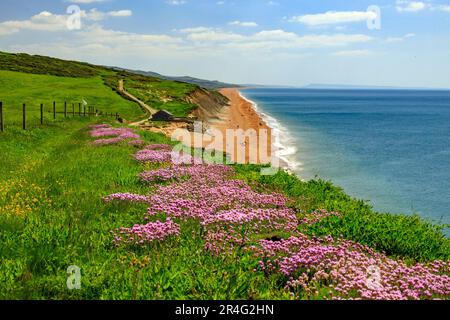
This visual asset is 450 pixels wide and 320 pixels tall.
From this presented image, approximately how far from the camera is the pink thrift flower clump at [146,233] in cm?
923

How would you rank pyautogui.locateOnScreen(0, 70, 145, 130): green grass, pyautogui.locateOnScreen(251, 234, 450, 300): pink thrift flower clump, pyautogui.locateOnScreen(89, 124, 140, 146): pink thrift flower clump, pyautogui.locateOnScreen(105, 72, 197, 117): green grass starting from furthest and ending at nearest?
pyautogui.locateOnScreen(105, 72, 197, 117): green grass, pyautogui.locateOnScreen(0, 70, 145, 130): green grass, pyautogui.locateOnScreen(89, 124, 140, 146): pink thrift flower clump, pyautogui.locateOnScreen(251, 234, 450, 300): pink thrift flower clump

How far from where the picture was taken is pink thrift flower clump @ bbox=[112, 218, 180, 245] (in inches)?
363

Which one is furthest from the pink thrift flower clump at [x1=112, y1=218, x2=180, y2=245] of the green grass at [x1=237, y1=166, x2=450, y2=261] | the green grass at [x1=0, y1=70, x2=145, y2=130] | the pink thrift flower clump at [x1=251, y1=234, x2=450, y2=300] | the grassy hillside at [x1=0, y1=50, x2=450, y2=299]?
the green grass at [x1=0, y1=70, x2=145, y2=130]

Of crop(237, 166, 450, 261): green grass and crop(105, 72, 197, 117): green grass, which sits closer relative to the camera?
crop(237, 166, 450, 261): green grass

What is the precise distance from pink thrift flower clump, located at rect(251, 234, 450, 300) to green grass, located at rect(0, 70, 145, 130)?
41841 millimetres

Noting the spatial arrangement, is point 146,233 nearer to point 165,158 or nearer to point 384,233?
point 384,233

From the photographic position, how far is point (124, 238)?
9562mm

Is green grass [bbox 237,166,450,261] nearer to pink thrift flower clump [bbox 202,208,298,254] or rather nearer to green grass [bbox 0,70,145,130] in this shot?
pink thrift flower clump [bbox 202,208,298,254]

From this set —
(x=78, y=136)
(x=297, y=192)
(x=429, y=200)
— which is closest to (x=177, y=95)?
(x=78, y=136)

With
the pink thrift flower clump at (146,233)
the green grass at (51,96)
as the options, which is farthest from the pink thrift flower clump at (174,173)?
the green grass at (51,96)

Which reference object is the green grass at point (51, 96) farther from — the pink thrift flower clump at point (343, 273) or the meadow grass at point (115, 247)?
the pink thrift flower clump at point (343, 273)

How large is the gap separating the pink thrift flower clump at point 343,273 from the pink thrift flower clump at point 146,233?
2044 mm
